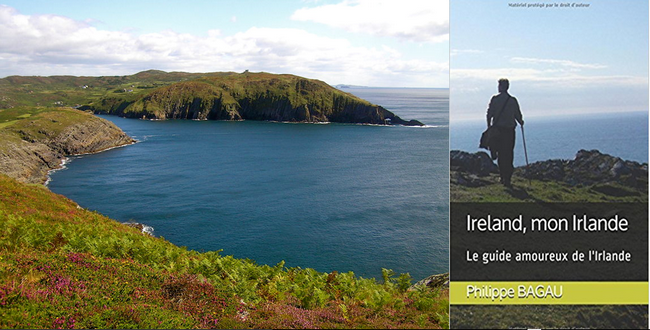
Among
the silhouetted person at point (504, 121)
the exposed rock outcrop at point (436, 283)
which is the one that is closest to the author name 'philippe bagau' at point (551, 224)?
the silhouetted person at point (504, 121)

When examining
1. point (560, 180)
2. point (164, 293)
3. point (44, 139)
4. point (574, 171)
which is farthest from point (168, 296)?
point (44, 139)

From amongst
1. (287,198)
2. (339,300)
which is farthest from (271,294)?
(287,198)

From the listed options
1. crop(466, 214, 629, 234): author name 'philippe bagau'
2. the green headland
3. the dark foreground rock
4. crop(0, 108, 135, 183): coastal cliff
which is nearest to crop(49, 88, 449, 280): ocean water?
crop(0, 108, 135, 183): coastal cliff

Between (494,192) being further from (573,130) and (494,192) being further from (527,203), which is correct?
(573,130)

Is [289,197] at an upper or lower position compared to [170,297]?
lower

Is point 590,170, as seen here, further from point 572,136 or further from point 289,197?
point 289,197

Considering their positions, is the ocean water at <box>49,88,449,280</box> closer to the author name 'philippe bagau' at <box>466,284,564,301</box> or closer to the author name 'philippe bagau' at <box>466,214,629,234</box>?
the author name 'philippe bagau' at <box>466,284,564,301</box>
